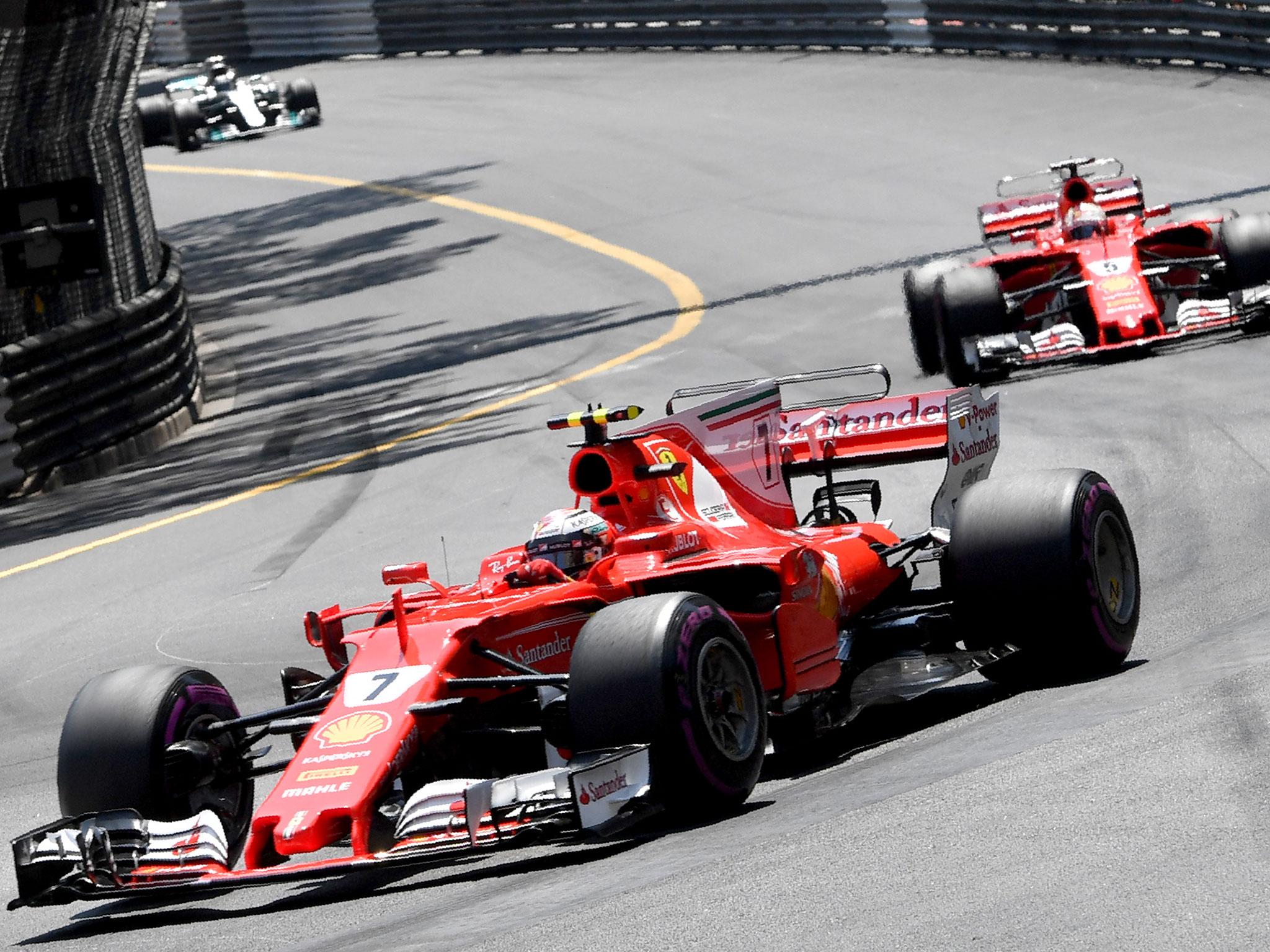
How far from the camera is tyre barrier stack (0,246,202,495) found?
1656 centimetres

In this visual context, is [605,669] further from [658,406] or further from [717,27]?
[717,27]

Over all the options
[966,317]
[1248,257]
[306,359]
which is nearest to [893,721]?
[966,317]

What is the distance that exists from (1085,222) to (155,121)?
976 inches

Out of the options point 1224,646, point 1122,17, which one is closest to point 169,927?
point 1224,646

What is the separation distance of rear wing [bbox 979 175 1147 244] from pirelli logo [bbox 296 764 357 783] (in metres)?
11.0

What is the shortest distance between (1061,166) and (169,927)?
11643mm

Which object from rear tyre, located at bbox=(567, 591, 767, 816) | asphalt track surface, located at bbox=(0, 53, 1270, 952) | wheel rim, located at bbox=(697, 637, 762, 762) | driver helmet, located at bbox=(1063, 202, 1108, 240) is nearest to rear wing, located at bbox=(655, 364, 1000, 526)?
asphalt track surface, located at bbox=(0, 53, 1270, 952)

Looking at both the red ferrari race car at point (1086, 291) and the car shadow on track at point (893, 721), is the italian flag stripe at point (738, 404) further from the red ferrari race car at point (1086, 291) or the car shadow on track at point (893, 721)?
the red ferrari race car at point (1086, 291)

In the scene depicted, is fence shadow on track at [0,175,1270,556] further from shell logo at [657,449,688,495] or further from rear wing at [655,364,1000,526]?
shell logo at [657,449,688,495]

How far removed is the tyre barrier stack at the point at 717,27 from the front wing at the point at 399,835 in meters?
23.1

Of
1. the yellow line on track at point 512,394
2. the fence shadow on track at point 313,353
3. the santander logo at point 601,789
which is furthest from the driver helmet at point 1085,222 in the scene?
the santander logo at point 601,789

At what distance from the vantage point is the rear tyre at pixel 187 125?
120 feet

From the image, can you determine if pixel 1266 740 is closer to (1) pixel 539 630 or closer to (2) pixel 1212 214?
(1) pixel 539 630

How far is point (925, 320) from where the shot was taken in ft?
51.7
